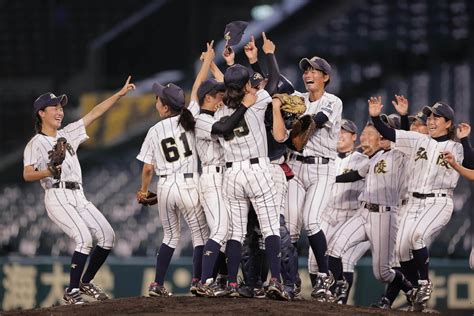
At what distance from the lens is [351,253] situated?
8266 millimetres

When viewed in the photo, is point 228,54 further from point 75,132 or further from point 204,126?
point 75,132

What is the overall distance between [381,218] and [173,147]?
175 centimetres

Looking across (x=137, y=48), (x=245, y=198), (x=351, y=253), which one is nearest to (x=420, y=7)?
(x=137, y=48)

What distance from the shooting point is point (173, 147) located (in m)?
7.21

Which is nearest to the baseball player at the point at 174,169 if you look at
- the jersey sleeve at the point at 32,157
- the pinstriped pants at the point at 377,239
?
the jersey sleeve at the point at 32,157

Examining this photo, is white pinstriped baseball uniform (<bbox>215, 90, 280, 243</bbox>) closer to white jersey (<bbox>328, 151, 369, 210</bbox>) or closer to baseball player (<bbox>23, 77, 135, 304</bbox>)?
baseball player (<bbox>23, 77, 135, 304</bbox>)

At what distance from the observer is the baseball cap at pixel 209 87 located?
7.17 metres

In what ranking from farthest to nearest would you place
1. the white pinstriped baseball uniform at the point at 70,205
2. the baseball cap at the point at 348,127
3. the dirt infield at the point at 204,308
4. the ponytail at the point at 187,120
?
1. the baseball cap at the point at 348,127
2. the white pinstriped baseball uniform at the point at 70,205
3. the ponytail at the point at 187,120
4. the dirt infield at the point at 204,308

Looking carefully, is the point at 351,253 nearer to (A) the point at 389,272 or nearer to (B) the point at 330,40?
(A) the point at 389,272

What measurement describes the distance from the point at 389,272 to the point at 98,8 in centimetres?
1208

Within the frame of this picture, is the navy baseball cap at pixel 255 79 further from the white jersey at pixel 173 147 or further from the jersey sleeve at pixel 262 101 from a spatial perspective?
the white jersey at pixel 173 147

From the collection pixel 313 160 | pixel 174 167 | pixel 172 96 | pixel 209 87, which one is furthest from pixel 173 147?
pixel 313 160

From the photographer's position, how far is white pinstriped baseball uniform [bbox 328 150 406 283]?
7.96 m

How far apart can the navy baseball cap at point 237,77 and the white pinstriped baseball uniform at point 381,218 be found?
165 centimetres
